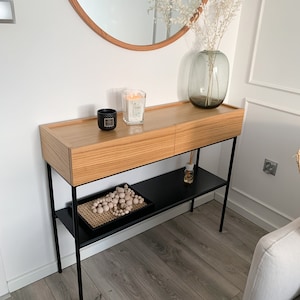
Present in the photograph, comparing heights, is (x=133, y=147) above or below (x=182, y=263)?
above

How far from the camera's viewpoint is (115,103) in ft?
5.21

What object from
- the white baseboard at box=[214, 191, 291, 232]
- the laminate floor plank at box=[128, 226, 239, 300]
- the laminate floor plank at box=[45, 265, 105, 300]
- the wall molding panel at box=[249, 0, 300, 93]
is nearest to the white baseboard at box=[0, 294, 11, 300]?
the laminate floor plank at box=[45, 265, 105, 300]

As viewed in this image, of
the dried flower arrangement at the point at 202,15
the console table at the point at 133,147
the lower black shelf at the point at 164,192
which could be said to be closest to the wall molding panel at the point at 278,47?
the dried flower arrangement at the point at 202,15

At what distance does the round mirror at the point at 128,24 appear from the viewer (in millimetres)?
1370

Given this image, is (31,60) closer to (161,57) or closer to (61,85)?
(61,85)

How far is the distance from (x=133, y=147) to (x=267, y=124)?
1030mm

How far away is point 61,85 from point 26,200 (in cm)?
55

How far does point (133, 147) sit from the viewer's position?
1.31 m

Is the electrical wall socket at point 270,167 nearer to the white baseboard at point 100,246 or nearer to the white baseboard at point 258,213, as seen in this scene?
the white baseboard at point 258,213

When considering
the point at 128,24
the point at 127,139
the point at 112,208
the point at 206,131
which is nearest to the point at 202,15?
the point at 128,24

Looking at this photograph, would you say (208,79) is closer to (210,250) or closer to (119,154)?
(119,154)

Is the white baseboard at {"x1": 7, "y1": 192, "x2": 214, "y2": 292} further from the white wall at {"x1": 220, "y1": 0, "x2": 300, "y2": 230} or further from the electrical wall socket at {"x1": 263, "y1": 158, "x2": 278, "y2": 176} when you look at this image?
the electrical wall socket at {"x1": 263, "y1": 158, "x2": 278, "y2": 176}


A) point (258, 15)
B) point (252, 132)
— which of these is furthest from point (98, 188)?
point (258, 15)

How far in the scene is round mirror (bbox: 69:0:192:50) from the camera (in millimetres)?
1370
